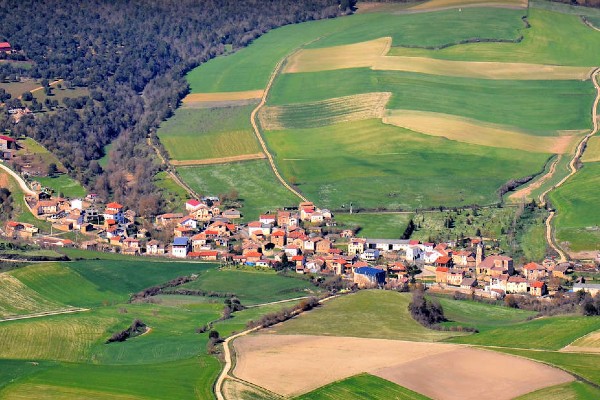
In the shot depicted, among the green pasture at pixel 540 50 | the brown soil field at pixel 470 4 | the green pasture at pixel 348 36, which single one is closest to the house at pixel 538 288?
the green pasture at pixel 348 36

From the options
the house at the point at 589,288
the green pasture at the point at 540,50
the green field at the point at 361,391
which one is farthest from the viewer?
the green pasture at the point at 540,50

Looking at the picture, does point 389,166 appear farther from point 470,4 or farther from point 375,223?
point 470,4

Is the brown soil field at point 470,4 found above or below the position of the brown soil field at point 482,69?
above

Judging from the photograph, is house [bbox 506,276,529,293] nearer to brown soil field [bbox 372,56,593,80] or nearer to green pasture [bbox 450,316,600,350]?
green pasture [bbox 450,316,600,350]

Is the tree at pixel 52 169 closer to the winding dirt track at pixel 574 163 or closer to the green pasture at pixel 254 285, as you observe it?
the green pasture at pixel 254 285

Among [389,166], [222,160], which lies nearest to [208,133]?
[222,160]
